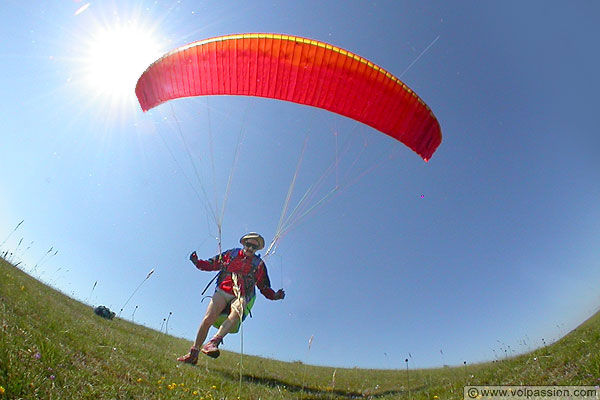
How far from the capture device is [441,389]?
5.04 meters

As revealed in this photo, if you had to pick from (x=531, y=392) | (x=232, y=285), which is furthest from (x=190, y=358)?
(x=531, y=392)

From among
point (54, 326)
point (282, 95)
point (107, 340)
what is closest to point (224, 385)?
point (107, 340)

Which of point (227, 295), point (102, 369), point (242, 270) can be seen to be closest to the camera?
point (102, 369)

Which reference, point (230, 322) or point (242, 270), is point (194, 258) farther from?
point (230, 322)

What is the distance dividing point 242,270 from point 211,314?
1087 mm

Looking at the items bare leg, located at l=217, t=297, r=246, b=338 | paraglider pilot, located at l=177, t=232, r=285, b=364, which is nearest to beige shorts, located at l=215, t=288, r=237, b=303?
paraglider pilot, located at l=177, t=232, r=285, b=364

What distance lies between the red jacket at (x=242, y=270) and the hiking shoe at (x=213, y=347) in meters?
0.99

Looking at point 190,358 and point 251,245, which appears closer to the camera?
point 190,358

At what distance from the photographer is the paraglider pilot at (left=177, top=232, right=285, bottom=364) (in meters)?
6.42

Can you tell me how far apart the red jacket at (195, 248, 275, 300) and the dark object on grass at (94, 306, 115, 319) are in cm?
549

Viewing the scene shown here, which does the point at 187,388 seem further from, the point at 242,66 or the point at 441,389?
the point at 242,66

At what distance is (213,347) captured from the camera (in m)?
6.00

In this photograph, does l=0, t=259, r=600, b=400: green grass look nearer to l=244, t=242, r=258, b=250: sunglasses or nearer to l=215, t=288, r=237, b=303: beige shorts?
l=215, t=288, r=237, b=303: beige shorts

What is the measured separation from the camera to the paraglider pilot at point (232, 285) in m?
6.42
